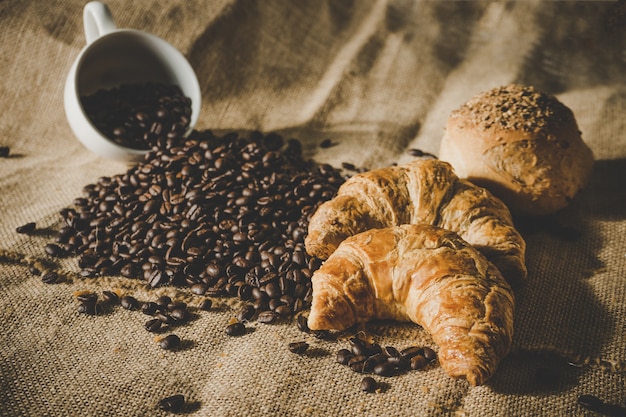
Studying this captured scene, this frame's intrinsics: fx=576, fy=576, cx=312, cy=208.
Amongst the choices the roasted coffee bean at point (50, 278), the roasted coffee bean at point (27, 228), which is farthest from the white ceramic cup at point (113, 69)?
the roasted coffee bean at point (50, 278)

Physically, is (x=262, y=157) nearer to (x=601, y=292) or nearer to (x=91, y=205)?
(x=91, y=205)

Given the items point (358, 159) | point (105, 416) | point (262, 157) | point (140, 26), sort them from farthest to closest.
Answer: point (140, 26) < point (358, 159) < point (262, 157) < point (105, 416)

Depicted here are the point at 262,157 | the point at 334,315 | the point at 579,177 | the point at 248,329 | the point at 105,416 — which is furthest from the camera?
the point at 262,157

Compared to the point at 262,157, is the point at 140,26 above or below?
above

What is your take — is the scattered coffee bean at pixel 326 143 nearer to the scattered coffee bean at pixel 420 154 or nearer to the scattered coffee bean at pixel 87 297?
the scattered coffee bean at pixel 420 154

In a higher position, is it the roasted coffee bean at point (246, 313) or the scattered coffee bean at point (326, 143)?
the scattered coffee bean at point (326, 143)

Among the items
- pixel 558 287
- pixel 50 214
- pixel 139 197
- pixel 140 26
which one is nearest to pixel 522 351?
pixel 558 287

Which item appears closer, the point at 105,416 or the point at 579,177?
the point at 105,416
